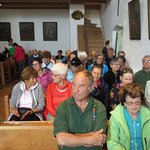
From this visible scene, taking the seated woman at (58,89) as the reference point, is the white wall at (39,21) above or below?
above

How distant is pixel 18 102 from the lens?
356cm

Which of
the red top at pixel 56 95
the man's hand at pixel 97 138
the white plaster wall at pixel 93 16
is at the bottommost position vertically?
the man's hand at pixel 97 138

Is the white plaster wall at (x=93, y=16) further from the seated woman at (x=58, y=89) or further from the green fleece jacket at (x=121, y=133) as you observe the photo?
the green fleece jacket at (x=121, y=133)

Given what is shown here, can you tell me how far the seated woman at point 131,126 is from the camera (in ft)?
7.09

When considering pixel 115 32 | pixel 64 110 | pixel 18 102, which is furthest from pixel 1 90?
pixel 64 110

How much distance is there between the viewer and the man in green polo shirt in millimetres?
2051

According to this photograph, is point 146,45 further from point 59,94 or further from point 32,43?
point 32,43

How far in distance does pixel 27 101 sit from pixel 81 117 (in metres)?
1.66

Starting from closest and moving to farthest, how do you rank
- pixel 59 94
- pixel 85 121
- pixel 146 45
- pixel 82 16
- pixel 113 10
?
1. pixel 85 121
2. pixel 59 94
3. pixel 146 45
4. pixel 113 10
5. pixel 82 16

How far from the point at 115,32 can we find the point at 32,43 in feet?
19.2

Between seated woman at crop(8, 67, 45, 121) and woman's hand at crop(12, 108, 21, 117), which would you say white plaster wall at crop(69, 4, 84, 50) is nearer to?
seated woman at crop(8, 67, 45, 121)

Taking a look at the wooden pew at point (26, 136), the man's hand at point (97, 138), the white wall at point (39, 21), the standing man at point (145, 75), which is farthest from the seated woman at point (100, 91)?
the white wall at point (39, 21)

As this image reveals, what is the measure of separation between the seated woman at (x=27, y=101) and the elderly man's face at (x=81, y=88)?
153 centimetres

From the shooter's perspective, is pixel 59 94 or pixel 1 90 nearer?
pixel 59 94
